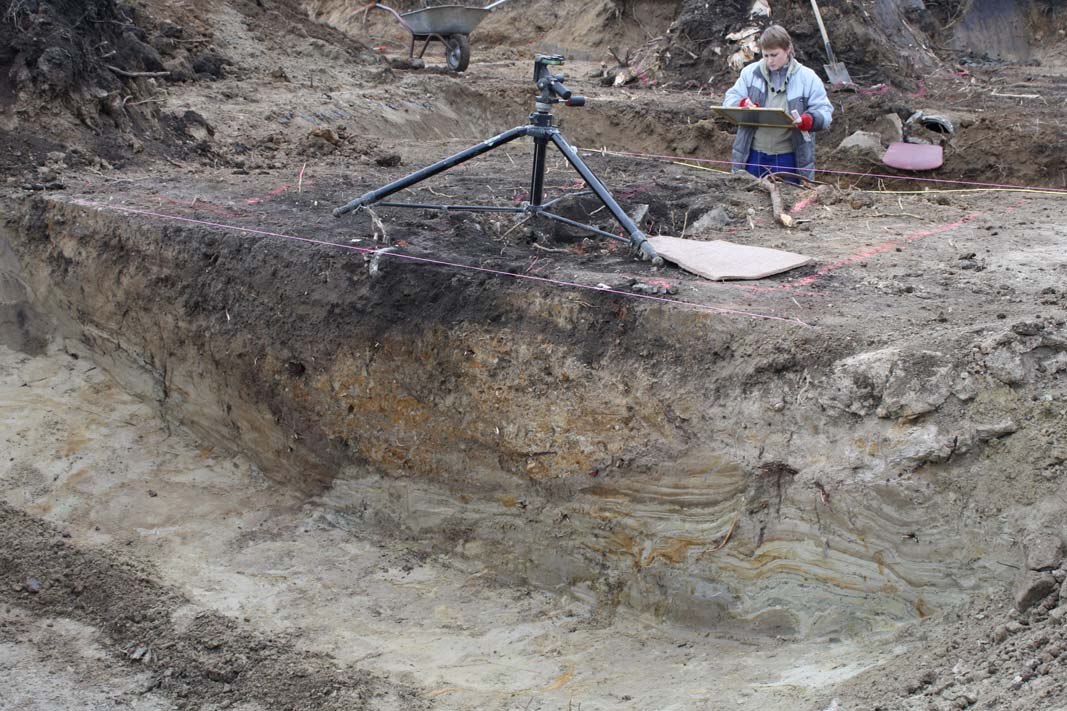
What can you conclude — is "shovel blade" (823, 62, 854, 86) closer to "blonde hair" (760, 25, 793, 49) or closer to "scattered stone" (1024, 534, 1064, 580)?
"blonde hair" (760, 25, 793, 49)

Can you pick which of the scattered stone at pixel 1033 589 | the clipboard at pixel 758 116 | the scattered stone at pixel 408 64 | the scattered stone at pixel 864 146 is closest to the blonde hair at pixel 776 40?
the clipboard at pixel 758 116

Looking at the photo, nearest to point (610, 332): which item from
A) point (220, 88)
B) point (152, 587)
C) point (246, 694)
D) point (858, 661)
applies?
point (858, 661)

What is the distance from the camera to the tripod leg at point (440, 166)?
4957 millimetres

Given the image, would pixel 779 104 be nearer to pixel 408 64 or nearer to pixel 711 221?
pixel 711 221

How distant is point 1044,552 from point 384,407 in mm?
2932

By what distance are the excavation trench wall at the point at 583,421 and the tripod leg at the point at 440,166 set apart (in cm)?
51

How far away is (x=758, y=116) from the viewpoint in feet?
21.3

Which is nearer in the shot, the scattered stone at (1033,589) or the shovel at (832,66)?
the scattered stone at (1033,589)

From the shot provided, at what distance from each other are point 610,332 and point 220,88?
21.2 feet

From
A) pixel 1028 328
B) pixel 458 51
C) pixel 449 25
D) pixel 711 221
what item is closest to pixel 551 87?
pixel 711 221

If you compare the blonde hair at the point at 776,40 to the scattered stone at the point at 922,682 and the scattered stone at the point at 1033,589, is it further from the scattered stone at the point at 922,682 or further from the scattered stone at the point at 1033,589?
the scattered stone at the point at 922,682

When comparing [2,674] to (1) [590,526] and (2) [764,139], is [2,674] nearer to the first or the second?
(1) [590,526]

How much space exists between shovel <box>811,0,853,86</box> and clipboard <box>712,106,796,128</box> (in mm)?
5328

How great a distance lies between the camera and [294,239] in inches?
203
